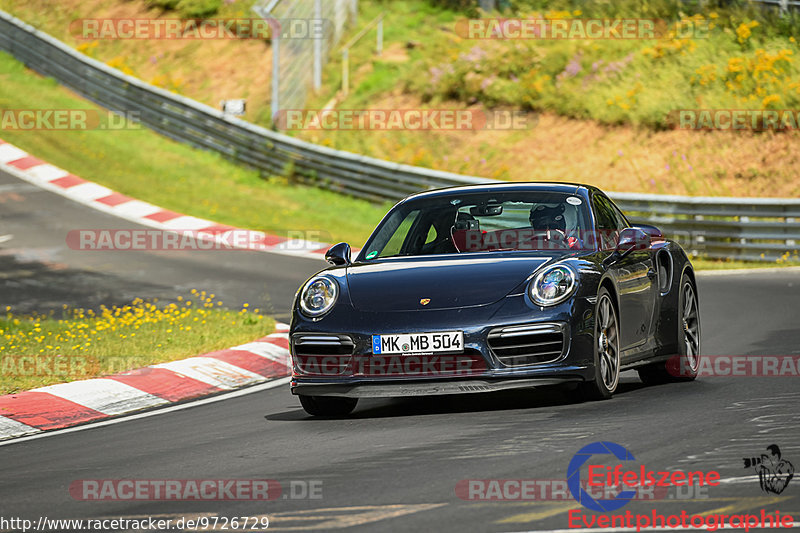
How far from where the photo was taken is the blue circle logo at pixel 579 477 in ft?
17.4

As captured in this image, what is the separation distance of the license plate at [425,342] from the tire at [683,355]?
2369 millimetres

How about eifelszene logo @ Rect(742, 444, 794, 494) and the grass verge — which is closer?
eifelszene logo @ Rect(742, 444, 794, 494)

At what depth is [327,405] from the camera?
8500 millimetres

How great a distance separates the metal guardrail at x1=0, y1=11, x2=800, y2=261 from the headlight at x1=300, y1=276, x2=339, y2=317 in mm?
12906

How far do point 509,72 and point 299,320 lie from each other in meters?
22.9

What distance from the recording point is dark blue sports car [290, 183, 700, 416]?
773 cm

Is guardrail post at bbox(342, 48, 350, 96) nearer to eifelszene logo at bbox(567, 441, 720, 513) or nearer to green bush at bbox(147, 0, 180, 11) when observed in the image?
green bush at bbox(147, 0, 180, 11)

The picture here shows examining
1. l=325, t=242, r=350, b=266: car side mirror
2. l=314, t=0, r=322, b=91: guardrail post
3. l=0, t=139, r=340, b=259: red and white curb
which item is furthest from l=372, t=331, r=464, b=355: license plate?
l=314, t=0, r=322, b=91: guardrail post

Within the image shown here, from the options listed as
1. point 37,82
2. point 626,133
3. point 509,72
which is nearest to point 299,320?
point 626,133

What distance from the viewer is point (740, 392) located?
8.59 meters

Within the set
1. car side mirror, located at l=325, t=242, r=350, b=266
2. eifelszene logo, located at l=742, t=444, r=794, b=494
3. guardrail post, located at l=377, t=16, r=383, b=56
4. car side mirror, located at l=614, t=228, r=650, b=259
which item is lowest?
eifelszene logo, located at l=742, t=444, r=794, b=494

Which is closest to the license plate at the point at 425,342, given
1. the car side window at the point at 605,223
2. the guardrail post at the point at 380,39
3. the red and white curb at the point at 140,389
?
the car side window at the point at 605,223

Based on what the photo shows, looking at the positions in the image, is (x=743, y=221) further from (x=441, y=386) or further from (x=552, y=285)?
(x=441, y=386)

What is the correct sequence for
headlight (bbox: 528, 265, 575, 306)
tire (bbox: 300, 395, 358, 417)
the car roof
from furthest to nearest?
the car roof < tire (bbox: 300, 395, 358, 417) < headlight (bbox: 528, 265, 575, 306)
